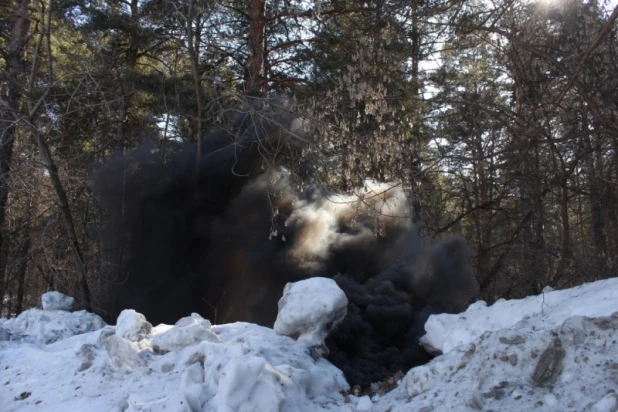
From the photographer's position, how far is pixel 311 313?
5.62 meters

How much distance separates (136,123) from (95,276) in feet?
13.8

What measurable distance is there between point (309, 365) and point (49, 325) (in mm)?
3868

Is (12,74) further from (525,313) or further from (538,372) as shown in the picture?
(538,372)

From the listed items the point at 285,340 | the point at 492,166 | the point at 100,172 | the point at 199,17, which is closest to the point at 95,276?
the point at 100,172

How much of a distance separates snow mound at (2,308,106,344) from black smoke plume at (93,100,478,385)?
2.68 metres

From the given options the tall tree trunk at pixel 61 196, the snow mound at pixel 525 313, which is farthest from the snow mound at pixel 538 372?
the tall tree trunk at pixel 61 196

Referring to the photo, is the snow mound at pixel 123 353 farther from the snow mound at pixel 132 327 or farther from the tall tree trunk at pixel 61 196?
the tall tree trunk at pixel 61 196

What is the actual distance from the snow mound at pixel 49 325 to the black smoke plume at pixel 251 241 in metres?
2.68

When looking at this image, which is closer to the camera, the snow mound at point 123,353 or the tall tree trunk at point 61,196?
the snow mound at point 123,353


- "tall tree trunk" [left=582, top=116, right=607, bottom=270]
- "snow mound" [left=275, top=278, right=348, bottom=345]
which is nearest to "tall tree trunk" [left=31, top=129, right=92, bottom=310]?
"snow mound" [left=275, top=278, right=348, bottom=345]

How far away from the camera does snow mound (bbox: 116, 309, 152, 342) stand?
216 inches

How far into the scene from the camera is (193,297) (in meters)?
10.3

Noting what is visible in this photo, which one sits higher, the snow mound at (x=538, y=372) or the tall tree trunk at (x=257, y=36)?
the tall tree trunk at (x=257, y=36)

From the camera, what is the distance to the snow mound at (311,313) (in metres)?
5.63
